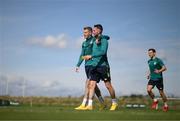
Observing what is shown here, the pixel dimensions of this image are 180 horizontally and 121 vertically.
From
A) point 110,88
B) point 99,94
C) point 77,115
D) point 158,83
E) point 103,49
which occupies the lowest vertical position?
point 77,115

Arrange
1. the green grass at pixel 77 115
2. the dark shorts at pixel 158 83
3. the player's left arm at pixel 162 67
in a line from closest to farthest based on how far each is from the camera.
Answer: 1. the green grass at pixel 77 115
2. the player's left arm at pixel 162 67
3. the dark shorts at pixel 158 83

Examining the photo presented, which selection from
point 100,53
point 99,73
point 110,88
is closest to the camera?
point 100,53

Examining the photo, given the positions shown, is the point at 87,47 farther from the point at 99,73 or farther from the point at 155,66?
the point at 155,66

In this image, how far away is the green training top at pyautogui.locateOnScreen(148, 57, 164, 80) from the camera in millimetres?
15655


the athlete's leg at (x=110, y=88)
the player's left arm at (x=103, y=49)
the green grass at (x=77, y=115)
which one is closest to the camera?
the green grass at (x=77, y=115)

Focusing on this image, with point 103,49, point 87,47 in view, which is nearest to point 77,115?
point 103,49

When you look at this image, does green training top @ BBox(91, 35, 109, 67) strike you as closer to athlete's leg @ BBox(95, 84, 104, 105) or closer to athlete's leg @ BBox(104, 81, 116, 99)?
athlete's leg @ BBox(104, 81, 116, 99)

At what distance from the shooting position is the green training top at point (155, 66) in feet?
51.4

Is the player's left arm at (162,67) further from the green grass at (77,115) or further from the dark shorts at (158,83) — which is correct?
the green grass at (77,115)

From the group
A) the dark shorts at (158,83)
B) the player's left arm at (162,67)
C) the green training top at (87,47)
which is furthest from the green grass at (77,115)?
the dark shorts at (158,83)

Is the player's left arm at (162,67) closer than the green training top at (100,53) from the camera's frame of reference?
No

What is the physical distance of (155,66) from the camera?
1571 centimetres

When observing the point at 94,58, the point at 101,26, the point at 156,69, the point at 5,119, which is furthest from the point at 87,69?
the point at 5,119

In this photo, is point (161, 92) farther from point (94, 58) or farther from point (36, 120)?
point (36, 120)
